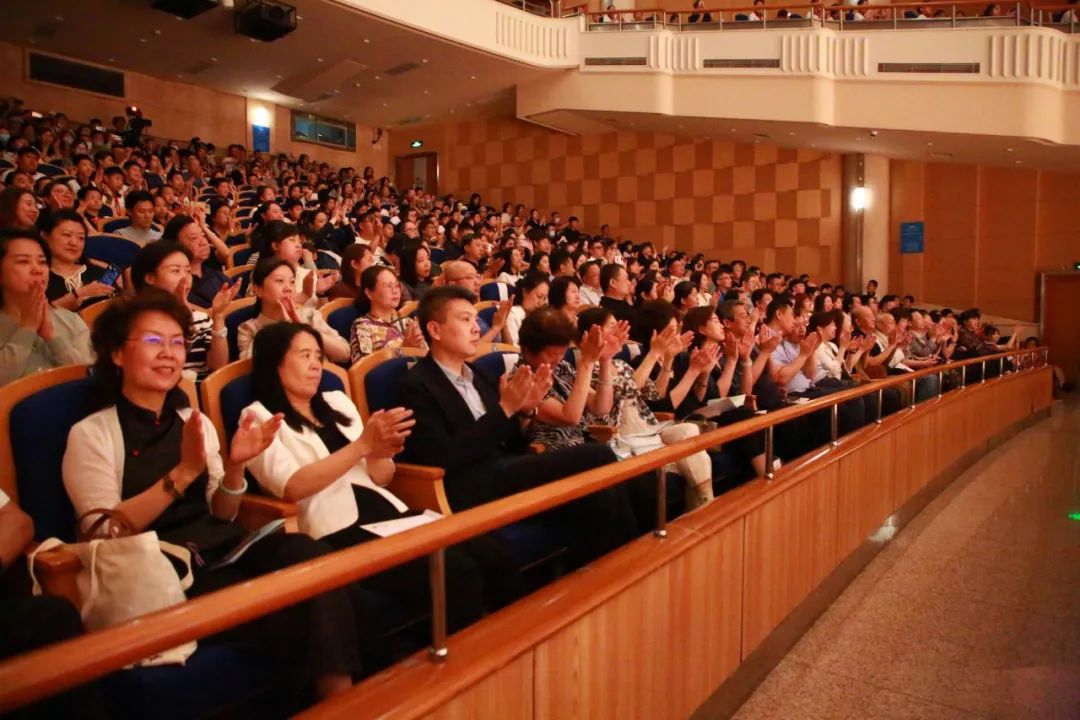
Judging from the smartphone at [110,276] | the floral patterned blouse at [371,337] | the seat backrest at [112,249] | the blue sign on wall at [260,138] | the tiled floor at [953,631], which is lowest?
the tiled floor at [953,631]

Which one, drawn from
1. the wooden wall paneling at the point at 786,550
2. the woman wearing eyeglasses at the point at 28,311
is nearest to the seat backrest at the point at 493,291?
the wooden wall paneling at the point at 786,550

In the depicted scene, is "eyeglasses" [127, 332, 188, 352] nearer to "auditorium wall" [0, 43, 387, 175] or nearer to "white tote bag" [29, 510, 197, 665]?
"white tote bag" [29, 510, 197, 665]

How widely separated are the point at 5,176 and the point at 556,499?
4.63 m

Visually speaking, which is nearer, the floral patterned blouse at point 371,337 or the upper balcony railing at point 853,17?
the floral patterned blouse at point 371,337

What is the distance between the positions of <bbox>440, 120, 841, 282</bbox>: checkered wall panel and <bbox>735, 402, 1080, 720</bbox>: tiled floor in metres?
6.67

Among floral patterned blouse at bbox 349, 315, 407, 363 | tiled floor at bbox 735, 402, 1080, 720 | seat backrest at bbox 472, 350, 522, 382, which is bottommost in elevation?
tiled floor at bbox 735, 402, 1080, 720

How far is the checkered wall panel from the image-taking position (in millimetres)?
9367

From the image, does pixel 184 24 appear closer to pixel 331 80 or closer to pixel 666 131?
pixel 331 80

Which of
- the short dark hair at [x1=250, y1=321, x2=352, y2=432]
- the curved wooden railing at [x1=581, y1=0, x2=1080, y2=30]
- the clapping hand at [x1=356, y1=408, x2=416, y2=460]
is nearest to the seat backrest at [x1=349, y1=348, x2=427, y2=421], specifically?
the short dark hair at [x1=250, y1=321, x2=352, y2=432]

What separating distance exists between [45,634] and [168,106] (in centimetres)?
995

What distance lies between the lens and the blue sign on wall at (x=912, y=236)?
916cm

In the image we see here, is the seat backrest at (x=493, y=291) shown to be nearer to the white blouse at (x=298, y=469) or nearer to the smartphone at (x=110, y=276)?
the smartphone at (x=110, y=276)

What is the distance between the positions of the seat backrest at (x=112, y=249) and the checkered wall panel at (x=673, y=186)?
7844 mm

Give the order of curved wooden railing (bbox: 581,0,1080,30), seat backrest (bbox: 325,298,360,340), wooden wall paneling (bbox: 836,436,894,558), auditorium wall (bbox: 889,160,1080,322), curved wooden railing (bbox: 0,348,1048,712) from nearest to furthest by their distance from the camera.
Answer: curved wooden railing (bbox: 0,348,1048,712) < wooden wall paneling (bbox: 836,436,894,558) < seat backrest (bbox: 325,298,360,340) < curved wooden railing (bbox: 581,0,1080,30) < auditorium wall (bbox: 889,160,1080,322)
